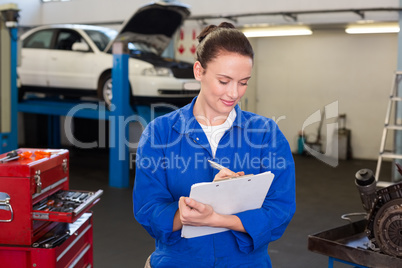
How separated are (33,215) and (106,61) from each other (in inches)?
179

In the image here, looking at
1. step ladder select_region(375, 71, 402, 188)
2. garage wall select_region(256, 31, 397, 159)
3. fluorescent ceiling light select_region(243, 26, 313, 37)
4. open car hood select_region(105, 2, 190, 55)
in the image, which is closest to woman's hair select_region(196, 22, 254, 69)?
open car hood select_region(105, 2, 190, 55)

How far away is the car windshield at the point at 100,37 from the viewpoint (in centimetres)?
698

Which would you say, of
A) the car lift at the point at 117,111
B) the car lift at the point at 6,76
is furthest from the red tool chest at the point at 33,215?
the car lift at the point at 117,111

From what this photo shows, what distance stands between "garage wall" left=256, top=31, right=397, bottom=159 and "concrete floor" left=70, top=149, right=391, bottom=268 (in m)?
0.99

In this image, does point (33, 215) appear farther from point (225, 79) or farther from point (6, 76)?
point (6, 76)

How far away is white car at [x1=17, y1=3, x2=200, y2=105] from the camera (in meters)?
6.22

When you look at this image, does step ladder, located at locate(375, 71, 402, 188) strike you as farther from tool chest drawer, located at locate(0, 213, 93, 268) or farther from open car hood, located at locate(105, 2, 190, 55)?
tool chest drawer, located at locate(0, 213, 93, 268)

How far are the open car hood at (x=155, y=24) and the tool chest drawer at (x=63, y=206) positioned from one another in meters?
3.49

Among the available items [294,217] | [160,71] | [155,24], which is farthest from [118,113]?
[294,217]

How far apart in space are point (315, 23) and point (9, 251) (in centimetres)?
695

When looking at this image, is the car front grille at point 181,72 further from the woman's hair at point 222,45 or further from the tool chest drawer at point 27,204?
the woman's hair at point 222,45

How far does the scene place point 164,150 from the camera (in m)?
1.58

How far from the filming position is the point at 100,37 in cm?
718

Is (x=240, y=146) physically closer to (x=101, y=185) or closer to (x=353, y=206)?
(x=353, y=206)
